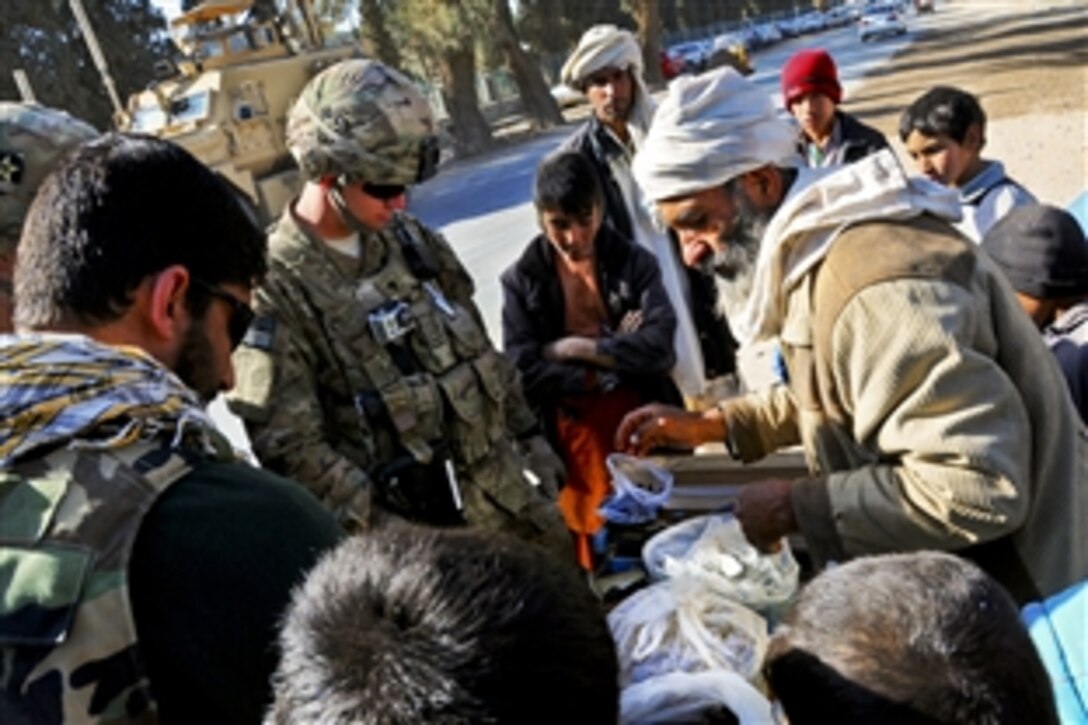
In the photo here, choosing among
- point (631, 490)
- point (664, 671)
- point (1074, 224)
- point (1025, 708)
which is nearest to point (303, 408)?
point (631, 490)

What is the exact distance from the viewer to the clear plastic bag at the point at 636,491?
2.09 metres

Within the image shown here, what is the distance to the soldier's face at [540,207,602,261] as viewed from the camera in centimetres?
301

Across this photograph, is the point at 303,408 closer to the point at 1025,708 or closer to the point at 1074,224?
the point at 1025,708

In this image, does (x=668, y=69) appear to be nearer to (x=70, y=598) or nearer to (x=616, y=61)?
(x=616, y=61)

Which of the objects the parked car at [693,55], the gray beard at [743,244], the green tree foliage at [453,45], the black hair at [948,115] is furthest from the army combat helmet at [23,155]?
the parked car at [693,55]

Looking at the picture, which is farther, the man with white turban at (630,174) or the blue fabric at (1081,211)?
the man with white turban at (630,174)

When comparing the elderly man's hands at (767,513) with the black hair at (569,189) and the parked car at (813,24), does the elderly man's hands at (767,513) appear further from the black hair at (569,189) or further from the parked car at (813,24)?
the parked car at (813,24)

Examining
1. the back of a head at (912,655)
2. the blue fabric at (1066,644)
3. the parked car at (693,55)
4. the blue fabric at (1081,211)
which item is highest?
the back of a head at (912,655)

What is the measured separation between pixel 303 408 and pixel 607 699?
1466mm

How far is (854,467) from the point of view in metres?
1.65

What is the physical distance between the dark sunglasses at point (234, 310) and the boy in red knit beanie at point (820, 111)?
3335 mm

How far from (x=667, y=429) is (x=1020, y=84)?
15.9 m

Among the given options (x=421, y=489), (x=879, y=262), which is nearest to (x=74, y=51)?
(x=421, y=489)

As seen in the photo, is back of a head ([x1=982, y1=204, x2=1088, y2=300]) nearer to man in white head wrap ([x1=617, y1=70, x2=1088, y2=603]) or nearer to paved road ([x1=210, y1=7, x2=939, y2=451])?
man in white head wrap ([x1=617, y1=70, x2=1088, y2=603])
